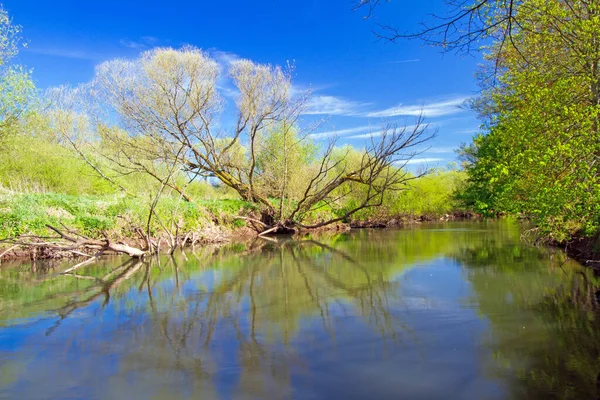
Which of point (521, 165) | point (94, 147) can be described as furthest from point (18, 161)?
point (521, 165)

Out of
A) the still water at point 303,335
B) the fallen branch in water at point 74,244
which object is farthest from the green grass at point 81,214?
the still water at point 303,335

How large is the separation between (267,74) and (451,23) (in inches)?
709

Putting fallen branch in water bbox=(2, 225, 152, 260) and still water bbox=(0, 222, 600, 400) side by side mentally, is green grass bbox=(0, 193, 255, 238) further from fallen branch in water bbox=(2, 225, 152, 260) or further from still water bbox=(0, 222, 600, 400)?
still water bbox=(0, 222, 600, 400)

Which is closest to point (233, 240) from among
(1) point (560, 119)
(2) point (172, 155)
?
(2) point (172, 155)

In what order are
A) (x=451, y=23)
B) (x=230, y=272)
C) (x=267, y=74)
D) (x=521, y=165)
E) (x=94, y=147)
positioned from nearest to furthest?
(x=451, y=23)
(x=521, y=165)
(x=230, y=272)
(x=267, y=74)
(x=94, y=147)

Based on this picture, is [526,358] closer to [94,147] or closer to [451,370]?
[451,370]

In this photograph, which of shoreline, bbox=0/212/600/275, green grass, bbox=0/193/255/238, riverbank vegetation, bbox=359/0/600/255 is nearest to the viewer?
riverbank vegetation, bbox=359/0/600/255

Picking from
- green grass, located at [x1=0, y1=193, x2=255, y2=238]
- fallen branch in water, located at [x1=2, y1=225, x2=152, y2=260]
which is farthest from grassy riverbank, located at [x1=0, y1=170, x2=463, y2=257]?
fallen branch in water, located at [x1=2, y1=225, x2=152, y2=260]

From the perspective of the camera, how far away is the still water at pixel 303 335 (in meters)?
3.79

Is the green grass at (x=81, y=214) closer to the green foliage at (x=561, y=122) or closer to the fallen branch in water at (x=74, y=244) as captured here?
the fallen branch in water at (x=74, y=244)

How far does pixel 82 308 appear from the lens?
673 cm

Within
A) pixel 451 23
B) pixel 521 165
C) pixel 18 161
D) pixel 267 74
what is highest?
pixel 267 74

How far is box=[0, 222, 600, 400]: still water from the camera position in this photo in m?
3.79

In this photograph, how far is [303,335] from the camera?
518 cm
